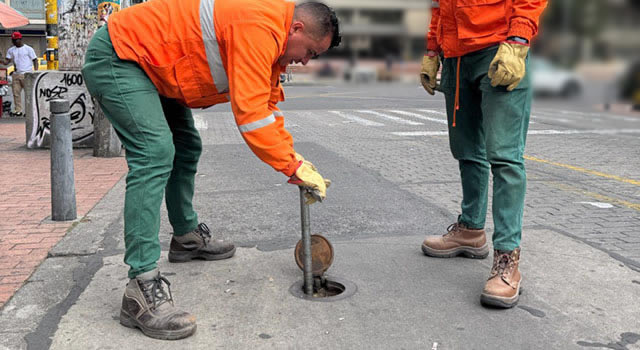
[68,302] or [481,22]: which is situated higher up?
[481,22]

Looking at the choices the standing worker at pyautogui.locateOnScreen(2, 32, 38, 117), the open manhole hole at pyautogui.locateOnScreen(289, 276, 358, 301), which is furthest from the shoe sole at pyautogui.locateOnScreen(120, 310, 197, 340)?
the standing worker at pyautogui.locateOnScreen(2, 32, 38, 117)

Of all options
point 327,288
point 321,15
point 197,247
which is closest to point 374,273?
point 327,288

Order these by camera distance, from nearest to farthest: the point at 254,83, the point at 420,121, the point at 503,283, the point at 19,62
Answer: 1. the point at 254,83
2. the point at 503,283
3. the point at 420,121
4. the point at 19,62

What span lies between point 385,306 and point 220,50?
139cm

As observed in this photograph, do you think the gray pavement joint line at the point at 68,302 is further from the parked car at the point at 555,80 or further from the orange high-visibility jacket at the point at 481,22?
the orange high-visibility jacket at the point at 481,22

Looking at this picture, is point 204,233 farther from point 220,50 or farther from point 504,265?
point 504,265

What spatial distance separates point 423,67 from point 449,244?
3.41 feet

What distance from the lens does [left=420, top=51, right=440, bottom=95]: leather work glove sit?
357cm

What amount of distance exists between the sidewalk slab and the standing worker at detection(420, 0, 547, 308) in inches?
8.8

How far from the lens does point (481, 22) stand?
9.82 ft

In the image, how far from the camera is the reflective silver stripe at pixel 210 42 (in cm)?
259

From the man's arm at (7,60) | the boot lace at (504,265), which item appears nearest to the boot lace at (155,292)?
the boot lace at (504,265)

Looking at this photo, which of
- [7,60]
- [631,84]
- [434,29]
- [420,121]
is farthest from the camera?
[7,60]

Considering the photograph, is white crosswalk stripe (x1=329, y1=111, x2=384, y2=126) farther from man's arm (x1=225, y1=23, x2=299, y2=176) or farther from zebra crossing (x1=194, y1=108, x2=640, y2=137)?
man's arm (x1=225, y1=23, x2=299, y2=176)
